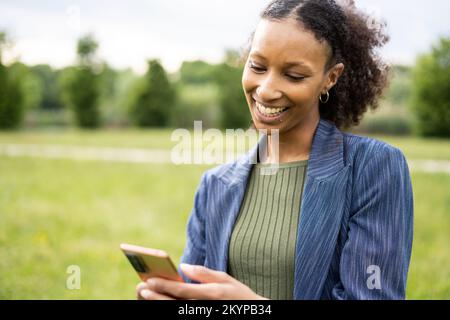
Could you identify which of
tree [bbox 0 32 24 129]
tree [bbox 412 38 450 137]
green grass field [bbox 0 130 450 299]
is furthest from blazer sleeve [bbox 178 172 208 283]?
tree [bbox 0 32 24 129]

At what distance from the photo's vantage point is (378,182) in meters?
1.74

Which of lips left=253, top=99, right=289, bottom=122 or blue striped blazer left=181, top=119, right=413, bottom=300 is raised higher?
lips left=253, top=99, right=289, bottom=122

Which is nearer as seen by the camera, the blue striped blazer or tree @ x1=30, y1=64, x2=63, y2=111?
the blue striped blazer

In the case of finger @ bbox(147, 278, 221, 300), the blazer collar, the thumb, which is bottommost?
finger @ bbox(147, 278, 221, 300)

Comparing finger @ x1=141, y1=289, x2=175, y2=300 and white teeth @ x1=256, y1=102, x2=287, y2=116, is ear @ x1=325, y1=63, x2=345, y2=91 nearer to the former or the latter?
white teeth @ x1=256, y1=102, x2=287, y2=116

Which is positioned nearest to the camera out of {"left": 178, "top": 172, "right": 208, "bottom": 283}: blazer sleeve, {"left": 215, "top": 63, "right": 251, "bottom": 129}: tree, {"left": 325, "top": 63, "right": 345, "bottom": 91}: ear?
{"left": 325, "top": 63, "right": 345, "bottom": 91}: ear

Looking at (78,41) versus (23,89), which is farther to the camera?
(78,41)

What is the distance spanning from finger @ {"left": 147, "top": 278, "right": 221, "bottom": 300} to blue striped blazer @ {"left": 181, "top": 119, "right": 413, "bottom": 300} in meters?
0.33

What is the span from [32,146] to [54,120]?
13.0 meters

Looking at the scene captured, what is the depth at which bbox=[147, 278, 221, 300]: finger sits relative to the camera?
1.65 m

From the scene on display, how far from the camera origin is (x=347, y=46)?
203 centimetres
